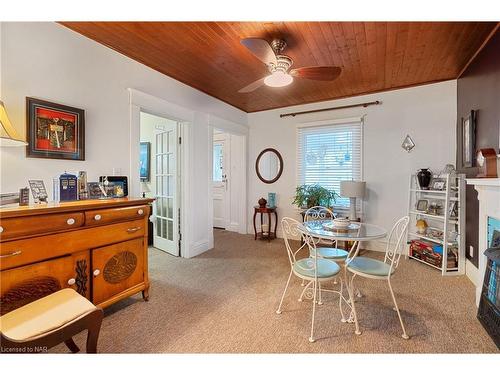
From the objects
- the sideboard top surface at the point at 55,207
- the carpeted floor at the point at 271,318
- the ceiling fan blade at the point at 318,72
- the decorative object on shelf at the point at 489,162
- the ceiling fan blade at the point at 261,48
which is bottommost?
the carpeted floor at the point at 271,318

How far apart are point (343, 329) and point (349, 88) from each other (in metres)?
3.34

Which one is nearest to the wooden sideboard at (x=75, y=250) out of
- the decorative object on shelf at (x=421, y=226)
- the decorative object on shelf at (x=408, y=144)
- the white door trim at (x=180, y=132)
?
the white door trim at (x=180, y=132)

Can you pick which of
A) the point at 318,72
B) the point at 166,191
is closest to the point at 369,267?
the point at 318,72

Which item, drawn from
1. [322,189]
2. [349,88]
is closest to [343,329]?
[322,189]

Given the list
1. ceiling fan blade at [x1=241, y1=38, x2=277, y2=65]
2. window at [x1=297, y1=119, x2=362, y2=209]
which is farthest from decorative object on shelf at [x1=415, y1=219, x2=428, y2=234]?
ceiling fan blade at [x1=241, y1=38, x2=277, y2=65]

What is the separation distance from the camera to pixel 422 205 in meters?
3.41

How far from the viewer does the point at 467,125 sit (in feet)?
9.41

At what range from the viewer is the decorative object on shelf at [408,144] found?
11.8ft

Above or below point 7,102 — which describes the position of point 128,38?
above

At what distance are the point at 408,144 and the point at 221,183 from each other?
146 inches

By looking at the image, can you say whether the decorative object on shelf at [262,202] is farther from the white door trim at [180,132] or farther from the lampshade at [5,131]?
the lampshade at [5,131]

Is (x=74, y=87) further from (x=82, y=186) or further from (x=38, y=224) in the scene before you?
(x=38, y=224)

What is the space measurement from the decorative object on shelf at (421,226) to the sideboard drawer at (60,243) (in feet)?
12.1
